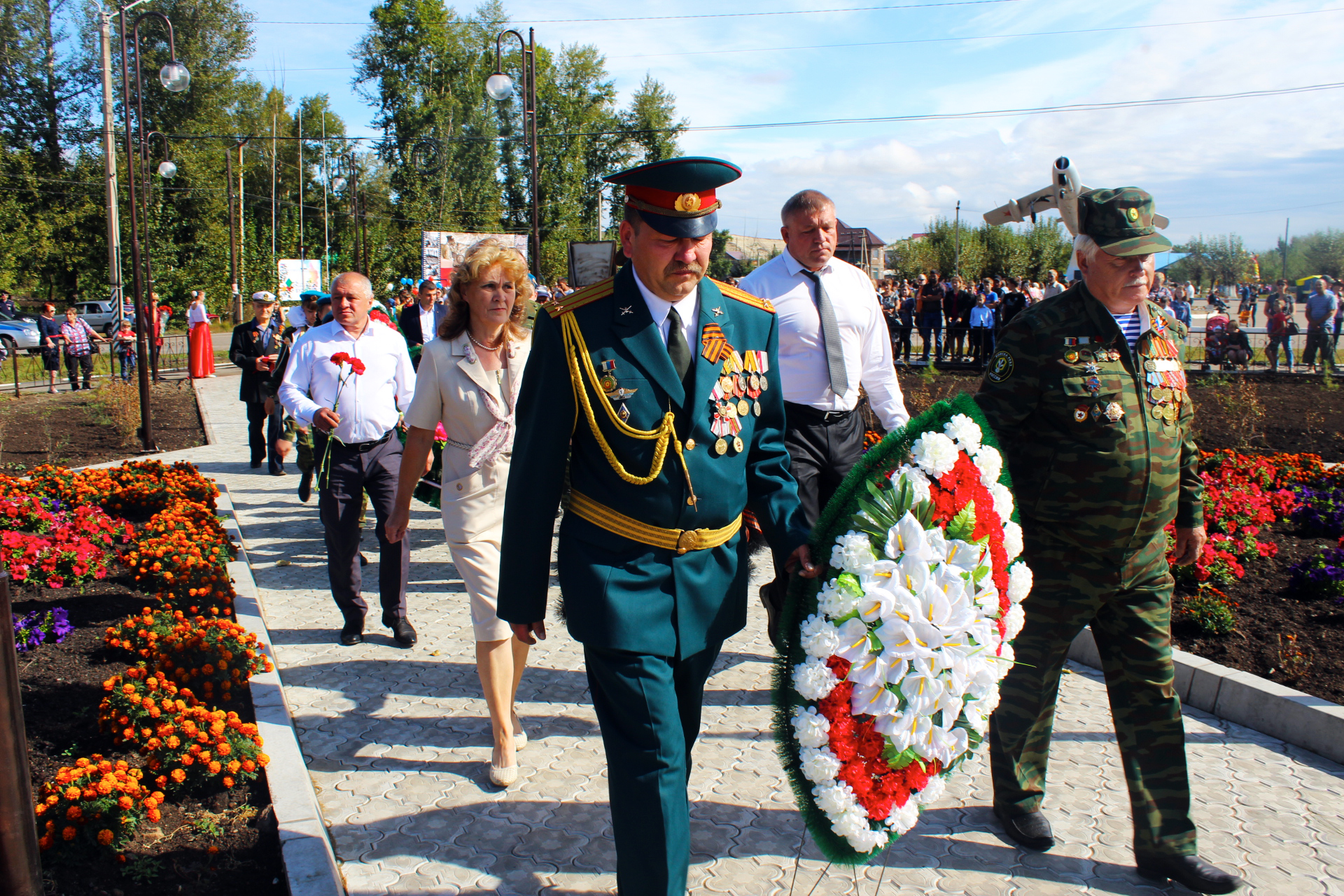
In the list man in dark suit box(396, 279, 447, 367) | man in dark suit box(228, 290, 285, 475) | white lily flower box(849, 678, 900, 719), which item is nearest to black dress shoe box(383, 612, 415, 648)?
white lily flower box(849, 678, 900, 719)

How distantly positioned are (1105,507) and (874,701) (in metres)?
1.43

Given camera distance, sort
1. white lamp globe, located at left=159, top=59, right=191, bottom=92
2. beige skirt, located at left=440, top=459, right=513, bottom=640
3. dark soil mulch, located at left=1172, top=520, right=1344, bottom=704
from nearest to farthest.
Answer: beige skirt, located at left=440, top=459, right=513, bottom=640 < dark soil mulch, located at left=1172, top=520, right=1344, bottom=704 < white lamp globe, located at left=159, top=59, right=191, bottom=92

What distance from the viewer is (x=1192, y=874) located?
3354 mm

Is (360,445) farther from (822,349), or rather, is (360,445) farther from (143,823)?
(822,349)

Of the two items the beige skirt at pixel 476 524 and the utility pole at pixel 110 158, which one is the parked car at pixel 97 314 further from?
the beige skirt at pixel 476 524

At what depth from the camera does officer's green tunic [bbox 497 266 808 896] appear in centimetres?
266

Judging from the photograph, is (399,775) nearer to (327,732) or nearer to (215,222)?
(327,732)

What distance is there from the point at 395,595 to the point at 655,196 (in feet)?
13.2

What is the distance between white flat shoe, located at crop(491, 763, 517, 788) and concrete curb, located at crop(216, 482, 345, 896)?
713 mm

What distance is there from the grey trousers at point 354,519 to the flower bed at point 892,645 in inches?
149

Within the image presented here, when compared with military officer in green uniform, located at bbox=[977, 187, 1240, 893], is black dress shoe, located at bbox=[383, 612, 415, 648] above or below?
below

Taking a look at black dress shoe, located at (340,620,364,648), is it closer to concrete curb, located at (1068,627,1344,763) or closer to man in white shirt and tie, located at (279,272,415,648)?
man in white shirt and tie, located at (279,272,415,648)

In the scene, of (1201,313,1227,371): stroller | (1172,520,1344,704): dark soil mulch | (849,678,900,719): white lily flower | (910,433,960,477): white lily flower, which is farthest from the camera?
(1201,313,1227,371): stroller

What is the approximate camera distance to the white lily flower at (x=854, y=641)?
8.12ft
